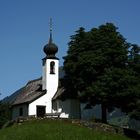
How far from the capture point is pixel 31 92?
6681 centimetres

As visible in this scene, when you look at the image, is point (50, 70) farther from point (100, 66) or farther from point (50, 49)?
point (100, 66)

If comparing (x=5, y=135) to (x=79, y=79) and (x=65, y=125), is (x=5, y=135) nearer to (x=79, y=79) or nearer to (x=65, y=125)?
(x=65, y=125)

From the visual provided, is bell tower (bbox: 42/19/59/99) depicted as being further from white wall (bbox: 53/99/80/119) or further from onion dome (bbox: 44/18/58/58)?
white wall (bbox: 53/99/80/119)

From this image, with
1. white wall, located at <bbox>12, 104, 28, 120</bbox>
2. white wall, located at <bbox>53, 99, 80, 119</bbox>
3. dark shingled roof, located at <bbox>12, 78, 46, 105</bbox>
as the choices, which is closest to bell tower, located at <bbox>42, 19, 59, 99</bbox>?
dark shingled roof, located at <bbox>12, 78, 46, 105</bbox>

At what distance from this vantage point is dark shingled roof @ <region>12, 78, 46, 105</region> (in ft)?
208

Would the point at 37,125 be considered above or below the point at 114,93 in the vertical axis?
below

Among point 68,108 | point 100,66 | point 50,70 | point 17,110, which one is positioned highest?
point 50,70

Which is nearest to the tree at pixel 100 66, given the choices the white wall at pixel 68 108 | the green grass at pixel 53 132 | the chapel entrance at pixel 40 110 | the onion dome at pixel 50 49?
the white wall at pixel 68 108

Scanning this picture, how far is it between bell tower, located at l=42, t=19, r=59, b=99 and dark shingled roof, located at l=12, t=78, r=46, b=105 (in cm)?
93

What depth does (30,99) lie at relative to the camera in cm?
6297

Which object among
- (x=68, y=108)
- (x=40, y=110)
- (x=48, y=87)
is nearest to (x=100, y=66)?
(x=68, y=108)

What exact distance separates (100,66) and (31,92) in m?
14.5

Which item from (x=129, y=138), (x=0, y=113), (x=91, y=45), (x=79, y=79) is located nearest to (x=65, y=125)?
(x=129, y=138)

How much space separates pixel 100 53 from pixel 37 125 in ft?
42.4
